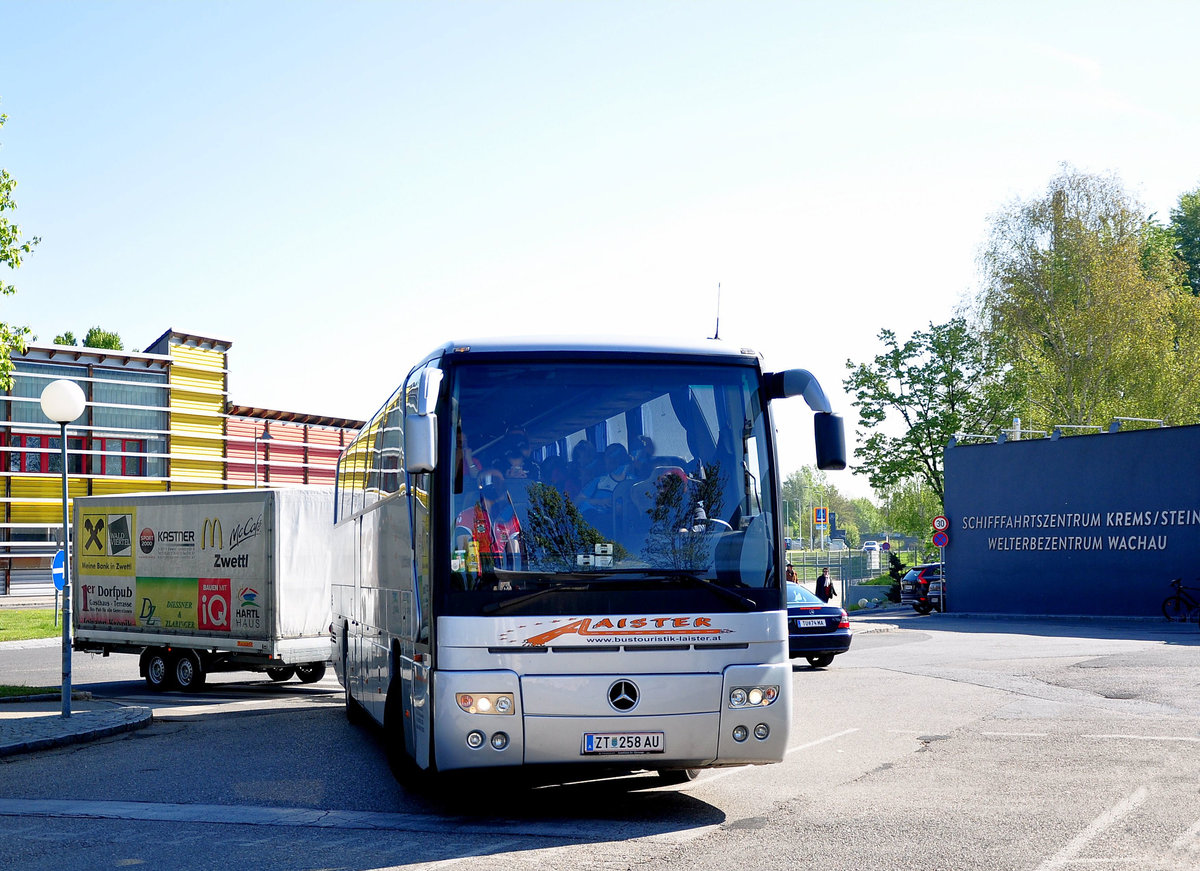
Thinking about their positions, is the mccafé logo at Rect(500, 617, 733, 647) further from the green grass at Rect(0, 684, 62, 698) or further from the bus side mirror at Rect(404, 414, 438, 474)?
the green grass at Rect(0, 684, 62, 698)

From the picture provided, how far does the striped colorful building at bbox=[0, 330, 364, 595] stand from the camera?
1747 inches

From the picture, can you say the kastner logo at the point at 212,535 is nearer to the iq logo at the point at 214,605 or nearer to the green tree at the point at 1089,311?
the iq logo at the point at 214,605

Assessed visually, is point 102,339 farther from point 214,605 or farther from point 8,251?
point 214,605

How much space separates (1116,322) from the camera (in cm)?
4766

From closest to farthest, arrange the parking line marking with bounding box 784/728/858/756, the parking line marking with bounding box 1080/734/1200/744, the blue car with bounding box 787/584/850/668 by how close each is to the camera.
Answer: the parking line marking with bounding box 784/728/858/756 → the parking line marking with bounding box 1080/734/1200/744 → the blue car with bounding box 787/584/850/668

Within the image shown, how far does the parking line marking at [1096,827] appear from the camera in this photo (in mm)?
6574

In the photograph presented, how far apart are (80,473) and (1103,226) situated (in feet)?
134

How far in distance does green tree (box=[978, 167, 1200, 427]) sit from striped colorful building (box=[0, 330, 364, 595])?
27208mm

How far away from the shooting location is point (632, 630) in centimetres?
773

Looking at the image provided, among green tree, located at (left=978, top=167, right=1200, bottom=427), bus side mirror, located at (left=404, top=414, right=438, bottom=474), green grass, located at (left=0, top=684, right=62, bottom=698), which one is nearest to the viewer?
bus side mirror, located at (left=404, top=414, right=438, bottom=474)

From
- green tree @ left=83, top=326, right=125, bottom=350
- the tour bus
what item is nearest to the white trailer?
the tour bus

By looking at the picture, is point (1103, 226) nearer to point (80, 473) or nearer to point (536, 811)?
point (80, 473)

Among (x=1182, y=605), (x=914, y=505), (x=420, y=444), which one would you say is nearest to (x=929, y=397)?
(x=914, y=505)

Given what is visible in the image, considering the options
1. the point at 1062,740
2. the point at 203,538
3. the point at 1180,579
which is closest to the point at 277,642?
the point at 203,538
